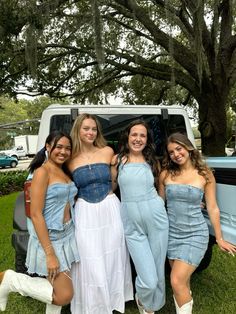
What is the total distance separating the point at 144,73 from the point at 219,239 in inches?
317

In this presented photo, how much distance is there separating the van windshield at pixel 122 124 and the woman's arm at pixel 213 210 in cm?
104

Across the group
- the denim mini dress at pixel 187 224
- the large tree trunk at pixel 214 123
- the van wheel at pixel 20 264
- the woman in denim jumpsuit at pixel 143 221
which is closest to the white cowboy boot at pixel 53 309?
the woman in denim jumpsuit at pixel 143 221

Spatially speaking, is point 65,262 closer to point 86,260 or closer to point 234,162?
point 86,260

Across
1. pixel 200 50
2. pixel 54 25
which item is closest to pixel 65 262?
pixel 200 50

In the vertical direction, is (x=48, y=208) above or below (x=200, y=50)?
below

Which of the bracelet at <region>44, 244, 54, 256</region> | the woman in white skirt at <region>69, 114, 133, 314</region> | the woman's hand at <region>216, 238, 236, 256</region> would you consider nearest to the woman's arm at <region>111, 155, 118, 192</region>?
the woman in white skirt at <region>69, 114, 133, 314</region>

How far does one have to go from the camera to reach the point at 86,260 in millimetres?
2885

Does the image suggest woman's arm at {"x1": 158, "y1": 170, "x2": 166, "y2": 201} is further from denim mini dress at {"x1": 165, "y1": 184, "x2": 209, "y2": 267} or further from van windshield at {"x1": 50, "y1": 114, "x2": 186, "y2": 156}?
van windshield at {"x1": 50, "y1": 114, "x2": 186, "y2": 156}

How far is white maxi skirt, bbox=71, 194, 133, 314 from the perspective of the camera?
287 cm

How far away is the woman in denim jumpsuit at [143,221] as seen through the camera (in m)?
2.81

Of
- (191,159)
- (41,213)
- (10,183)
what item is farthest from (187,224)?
(10,183)

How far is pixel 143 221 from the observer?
2.81 m

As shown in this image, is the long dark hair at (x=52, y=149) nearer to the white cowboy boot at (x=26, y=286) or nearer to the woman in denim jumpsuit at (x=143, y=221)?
the woman in denim jumpsuit at (x=143, y=221)

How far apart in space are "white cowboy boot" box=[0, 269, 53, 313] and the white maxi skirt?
0.23m
